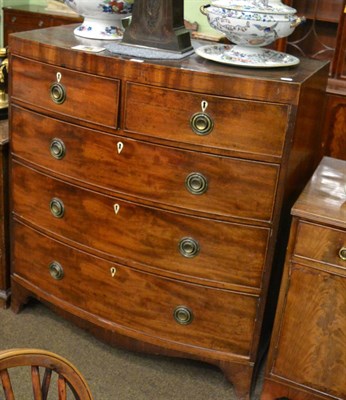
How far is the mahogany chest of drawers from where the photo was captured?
1690 millimetres

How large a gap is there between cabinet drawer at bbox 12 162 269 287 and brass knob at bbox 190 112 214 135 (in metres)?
0.28

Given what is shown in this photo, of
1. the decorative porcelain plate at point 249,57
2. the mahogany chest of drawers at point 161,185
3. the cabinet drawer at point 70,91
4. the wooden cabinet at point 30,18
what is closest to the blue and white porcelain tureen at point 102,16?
the mahogany chest of drawers at point 161,185

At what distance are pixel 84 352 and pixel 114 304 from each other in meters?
0.27

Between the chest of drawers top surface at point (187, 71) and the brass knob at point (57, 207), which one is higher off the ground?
the chest of drawers top surface at point (187, 71)

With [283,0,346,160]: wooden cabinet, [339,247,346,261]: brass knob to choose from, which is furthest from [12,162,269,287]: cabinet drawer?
Result: [283,0,346,160]: wooden cabinet

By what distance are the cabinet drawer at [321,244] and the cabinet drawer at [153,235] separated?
0.11 meters

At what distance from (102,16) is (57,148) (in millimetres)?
470

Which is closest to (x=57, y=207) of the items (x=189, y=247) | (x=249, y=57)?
(x=189, y=247)

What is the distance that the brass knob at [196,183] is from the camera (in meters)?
1.77

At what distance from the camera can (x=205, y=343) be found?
6.46 feet

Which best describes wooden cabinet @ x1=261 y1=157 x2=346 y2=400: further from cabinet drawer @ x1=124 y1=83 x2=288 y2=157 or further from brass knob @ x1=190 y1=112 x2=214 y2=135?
brass knob @ x1=190 y1=112 x2=214 y2=135

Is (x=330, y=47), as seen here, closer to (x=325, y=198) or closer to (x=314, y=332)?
(x=325, y=198)

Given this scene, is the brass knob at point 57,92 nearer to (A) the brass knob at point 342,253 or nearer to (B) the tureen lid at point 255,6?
(B) the tureen lid at point 255,6

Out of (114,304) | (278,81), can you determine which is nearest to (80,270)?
(114,304)
